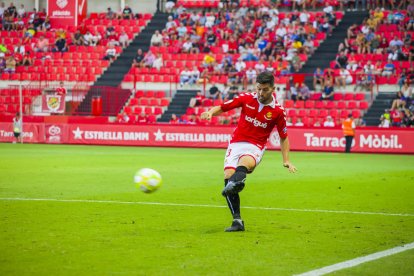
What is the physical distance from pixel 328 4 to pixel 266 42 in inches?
189

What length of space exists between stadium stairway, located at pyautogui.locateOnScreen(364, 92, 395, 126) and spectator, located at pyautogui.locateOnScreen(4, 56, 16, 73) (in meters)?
21.2

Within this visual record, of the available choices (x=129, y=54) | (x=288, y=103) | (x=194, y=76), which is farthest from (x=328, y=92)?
(x=129, y=54)

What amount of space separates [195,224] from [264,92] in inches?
83.4

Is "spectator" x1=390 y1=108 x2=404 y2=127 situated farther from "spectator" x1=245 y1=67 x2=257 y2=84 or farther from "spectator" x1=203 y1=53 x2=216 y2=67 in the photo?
"spectator" x1=203 y1=53 x2=216 y2=67

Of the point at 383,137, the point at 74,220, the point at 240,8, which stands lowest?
the point at 383,137

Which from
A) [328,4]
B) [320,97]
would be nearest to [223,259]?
[320,97]

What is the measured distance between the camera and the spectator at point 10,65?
157 ft

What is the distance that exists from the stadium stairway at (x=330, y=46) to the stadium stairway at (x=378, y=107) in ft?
11.9

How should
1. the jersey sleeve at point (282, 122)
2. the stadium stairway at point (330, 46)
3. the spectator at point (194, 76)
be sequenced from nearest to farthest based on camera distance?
the jersey sleeve at point (282, 122)
the stadium stairway at point (330, 46)
the spectator at point (194, 76)

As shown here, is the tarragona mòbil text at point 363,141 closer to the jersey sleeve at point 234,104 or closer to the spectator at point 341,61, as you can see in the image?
the spectator at point 341,61

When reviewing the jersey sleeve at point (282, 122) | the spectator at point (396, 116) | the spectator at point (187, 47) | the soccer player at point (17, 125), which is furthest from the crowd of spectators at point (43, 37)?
the jersey sleeve at point (282, 122)

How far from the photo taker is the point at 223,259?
26.7ft

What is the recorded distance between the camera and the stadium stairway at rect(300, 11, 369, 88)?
42.3m

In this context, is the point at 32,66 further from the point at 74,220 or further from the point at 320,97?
the point at 74,220
